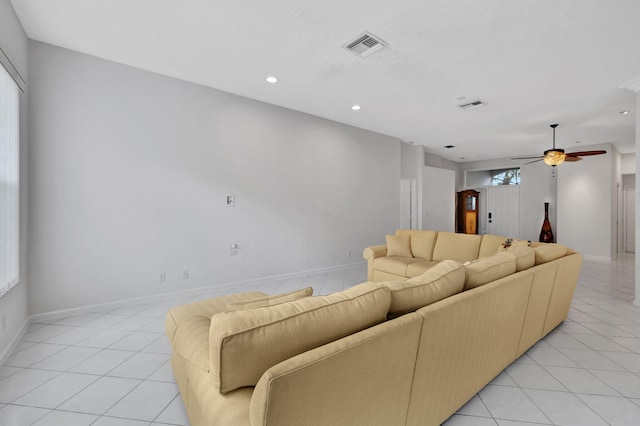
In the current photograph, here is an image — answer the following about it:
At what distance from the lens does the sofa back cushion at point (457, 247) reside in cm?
415

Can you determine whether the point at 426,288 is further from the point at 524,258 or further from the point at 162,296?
the point at 162,296

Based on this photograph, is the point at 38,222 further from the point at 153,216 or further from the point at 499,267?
the point at 499,267

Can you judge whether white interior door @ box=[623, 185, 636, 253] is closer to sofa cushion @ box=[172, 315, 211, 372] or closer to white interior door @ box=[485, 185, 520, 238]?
white interior door @ box=[485, 185, 520, 238]

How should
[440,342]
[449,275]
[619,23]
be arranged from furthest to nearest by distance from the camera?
[619,23], [449,275], [440,342]

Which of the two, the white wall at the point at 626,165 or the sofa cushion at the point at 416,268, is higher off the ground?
the white wall at the point at 626,165

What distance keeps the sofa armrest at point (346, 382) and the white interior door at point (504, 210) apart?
961cm

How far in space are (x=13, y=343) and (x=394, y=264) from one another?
13.3 ft

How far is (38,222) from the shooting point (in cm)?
301

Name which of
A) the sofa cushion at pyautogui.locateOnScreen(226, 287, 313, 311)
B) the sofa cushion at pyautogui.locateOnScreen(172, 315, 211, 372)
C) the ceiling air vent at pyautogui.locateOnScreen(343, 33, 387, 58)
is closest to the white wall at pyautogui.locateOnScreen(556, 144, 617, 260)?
the ceiling air vent at pyautogui.locateOnScreen(343, 33, 387, 58)

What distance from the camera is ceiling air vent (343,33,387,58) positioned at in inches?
110

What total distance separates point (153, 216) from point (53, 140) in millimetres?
1239

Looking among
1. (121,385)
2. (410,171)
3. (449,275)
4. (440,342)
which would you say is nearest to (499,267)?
(449,275)

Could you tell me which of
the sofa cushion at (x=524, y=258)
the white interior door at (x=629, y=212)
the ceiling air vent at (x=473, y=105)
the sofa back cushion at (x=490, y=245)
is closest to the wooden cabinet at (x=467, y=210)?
the white interior door at (x=629, y=212)

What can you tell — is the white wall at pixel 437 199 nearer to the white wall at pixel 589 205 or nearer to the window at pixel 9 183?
the white wall at pixel 589 205
